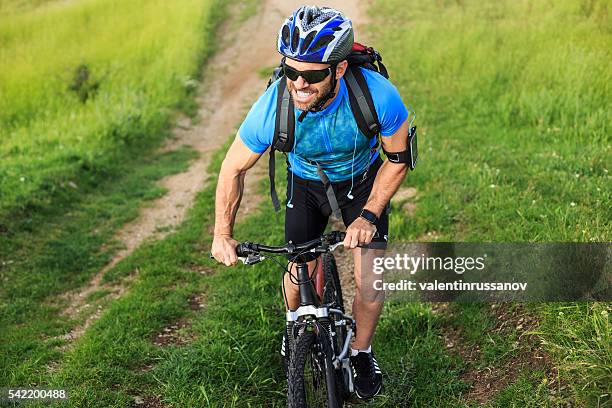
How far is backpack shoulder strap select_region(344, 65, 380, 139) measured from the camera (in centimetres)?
419

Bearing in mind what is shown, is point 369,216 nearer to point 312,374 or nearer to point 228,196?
point 228,196

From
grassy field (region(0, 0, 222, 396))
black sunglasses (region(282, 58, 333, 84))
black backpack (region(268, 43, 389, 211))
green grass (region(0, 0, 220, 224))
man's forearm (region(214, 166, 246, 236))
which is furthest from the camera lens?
green grass (region(0, 0, 220, 224))

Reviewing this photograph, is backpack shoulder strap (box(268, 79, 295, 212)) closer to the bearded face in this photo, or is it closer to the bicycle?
the bearded face

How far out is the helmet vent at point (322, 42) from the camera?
3918 mm

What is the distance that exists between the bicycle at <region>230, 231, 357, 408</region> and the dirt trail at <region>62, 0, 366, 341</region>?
349cm

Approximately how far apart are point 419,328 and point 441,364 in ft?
2.08

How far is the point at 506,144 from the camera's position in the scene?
33.9 feet

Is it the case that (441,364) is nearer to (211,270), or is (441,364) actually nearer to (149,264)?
(211,270)

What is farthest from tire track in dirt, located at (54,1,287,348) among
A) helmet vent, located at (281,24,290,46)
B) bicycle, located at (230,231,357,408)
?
helmet vent, located at (281,24,290,46)

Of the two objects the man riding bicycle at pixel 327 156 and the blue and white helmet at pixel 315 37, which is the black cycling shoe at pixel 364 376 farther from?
the blue and white helmet at pixel 315 37

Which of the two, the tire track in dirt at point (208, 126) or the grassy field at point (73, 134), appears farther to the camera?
the tire track in dirt at point (208, 126)

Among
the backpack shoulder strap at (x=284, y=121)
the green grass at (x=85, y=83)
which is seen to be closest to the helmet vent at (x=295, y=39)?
the backpack shoulder strap at (x=284, y=121)

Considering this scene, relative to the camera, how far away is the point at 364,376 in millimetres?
4996

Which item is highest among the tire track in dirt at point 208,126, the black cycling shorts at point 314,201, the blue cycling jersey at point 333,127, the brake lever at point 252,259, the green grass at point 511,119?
the blue cycling jersey at point 333,127
